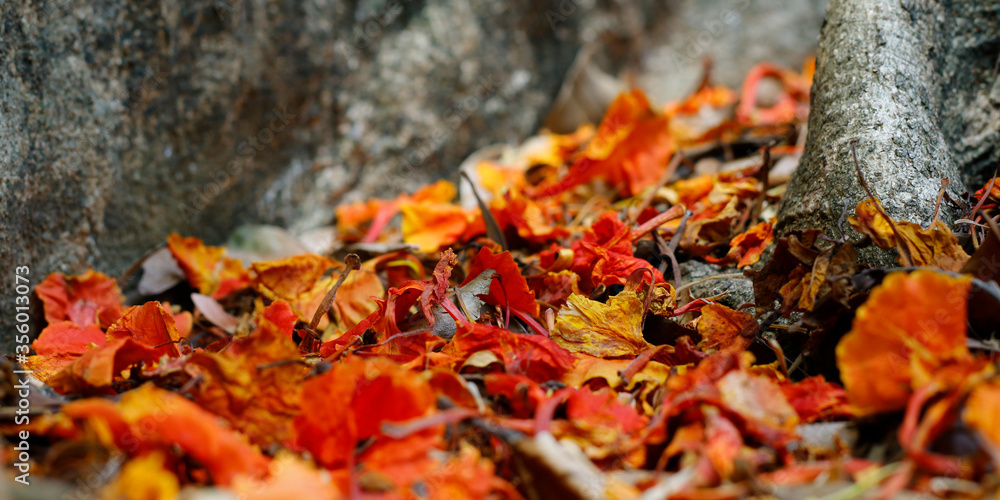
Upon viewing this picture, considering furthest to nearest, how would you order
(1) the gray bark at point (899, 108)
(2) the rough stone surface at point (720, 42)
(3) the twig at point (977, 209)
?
(2) the rough stone surface at point (720, 42) < (1) the gray bark at point (899, 108) < (3) the twig at point (977, 209)

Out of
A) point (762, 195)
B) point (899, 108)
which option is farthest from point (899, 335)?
point (762, 195)

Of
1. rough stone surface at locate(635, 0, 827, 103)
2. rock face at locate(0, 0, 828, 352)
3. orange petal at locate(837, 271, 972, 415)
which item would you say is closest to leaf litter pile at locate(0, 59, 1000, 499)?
orange petal at locate(837, 271, 972, 415)

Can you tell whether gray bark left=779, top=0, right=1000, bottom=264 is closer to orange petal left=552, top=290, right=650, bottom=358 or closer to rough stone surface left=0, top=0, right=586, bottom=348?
orange petal left=552, top=290, right=650, bottom=358

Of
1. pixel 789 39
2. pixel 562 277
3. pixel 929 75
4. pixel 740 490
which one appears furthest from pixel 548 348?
pixel 789 39

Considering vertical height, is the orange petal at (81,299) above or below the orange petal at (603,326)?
above

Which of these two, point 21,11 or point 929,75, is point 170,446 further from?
point 929,75

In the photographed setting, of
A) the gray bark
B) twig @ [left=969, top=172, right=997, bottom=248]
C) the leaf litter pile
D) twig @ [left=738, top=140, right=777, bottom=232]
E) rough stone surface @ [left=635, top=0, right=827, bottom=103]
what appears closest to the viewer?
the leaf litter pile

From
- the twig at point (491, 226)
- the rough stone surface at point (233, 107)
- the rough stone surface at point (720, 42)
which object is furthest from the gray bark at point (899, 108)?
the rough stone surface at point (720, 42)

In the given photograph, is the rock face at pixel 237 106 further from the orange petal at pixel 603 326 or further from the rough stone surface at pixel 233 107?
the orange petal at pixel 603 326
